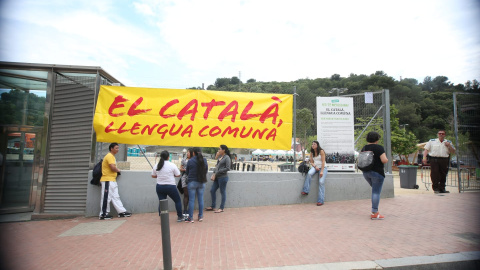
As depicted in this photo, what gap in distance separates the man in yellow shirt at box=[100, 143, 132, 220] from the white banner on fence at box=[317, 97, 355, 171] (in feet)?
18.3

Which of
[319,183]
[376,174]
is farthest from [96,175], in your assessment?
[376,174]

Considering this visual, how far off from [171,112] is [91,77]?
2.34 meters

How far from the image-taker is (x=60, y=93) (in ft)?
23.0

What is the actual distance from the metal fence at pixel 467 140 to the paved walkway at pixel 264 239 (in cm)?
214

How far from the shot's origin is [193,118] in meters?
7.29

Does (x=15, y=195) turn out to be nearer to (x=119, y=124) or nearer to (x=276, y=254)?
(x=119, y=124)

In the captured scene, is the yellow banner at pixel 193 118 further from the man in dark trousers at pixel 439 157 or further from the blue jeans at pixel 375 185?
the man in dark trousers at pixel 439 157

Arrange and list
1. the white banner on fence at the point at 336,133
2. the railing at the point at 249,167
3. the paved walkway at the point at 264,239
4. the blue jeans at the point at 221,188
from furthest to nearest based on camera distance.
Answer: the railing at the point at 249,167, the white banner on fence at the point at 336,133, the blue jeans at the point at 221,188, the paved walkway at the point at 264,239

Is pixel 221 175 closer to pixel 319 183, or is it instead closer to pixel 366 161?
pixel 319 183

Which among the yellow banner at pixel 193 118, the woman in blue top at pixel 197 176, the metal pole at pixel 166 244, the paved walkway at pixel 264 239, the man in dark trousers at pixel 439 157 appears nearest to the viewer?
the metal pole at pixel 166 244

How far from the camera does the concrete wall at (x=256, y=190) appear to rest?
6.94m

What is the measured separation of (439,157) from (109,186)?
9377 millimetres

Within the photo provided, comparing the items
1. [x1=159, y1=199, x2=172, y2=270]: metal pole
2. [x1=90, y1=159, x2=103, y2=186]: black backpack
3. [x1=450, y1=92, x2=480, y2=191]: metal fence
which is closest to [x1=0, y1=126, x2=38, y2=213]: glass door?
[x1=90, y1=159, x2=103, y2=186]: black backpack

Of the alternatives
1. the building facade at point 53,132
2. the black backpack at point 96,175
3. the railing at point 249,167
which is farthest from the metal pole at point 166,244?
the railing at point 249,167
